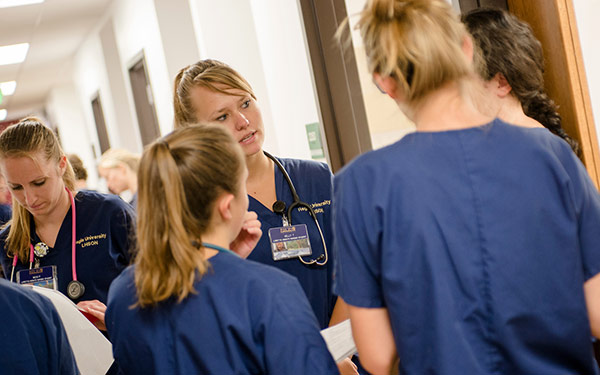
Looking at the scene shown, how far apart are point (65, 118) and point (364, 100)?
8.25 m

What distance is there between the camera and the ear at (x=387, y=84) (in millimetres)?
974

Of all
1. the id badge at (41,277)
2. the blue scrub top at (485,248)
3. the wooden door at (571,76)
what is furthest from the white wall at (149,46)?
the blue scrub top at (485,248)

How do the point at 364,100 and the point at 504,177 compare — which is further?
the point at 364,100

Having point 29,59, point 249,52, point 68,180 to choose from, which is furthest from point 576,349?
point 29,59

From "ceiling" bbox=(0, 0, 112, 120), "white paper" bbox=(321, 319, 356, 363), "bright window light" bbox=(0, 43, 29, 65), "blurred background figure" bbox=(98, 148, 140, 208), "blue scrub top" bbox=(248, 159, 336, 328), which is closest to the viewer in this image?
"white paper" bbox=(321, 319, 356, 363)

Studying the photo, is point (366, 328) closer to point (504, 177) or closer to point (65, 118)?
point (504, 177)

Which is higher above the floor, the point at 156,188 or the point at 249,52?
the point at 249,52

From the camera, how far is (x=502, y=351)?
93 cm

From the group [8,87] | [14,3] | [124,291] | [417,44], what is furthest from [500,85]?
[8,87]

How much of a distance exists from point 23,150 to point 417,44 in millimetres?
1483

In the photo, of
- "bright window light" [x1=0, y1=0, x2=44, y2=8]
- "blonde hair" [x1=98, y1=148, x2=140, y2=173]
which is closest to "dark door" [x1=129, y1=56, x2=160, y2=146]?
"blonde hair" [x1=98, y1=148, x2=140, y2=173]

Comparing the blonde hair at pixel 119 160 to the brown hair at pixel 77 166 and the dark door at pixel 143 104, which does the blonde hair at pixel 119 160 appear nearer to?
the brown hair at pixel 77 166

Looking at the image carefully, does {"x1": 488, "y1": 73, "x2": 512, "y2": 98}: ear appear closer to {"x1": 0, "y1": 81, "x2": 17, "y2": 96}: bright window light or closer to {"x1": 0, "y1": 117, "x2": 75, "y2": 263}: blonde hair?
{"x1": 0, "y1": 117, "x2": 75, "y2": 263}: blonde hair

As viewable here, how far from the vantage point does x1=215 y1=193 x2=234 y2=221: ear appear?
3.90ft
